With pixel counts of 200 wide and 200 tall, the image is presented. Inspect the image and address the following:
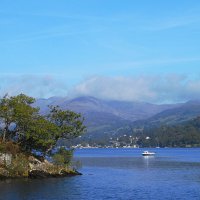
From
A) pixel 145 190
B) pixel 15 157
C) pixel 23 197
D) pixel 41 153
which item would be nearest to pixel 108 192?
pixel 145 190

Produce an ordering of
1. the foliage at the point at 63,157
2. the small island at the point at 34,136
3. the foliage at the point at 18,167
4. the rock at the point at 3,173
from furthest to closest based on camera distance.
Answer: the foliage at the point at 63,157 → the small island at the point at 34,136 → the foliage at the point at 18,167 → the rock at the point at 3,173

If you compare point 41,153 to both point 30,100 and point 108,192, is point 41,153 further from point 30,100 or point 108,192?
point 108,192

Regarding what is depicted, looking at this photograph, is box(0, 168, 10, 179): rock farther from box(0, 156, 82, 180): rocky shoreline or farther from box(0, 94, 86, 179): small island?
box(0, 94, 86, 179): small island

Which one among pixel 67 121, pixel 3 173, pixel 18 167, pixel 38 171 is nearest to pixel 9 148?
pixel 18 167

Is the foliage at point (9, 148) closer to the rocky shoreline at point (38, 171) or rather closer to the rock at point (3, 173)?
the rocky shoreline at point (38, 171)

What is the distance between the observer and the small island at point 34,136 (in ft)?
273

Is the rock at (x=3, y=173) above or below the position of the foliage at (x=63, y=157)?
below

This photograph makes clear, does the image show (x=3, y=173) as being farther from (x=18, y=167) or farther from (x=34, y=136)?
(x=34, y=136)

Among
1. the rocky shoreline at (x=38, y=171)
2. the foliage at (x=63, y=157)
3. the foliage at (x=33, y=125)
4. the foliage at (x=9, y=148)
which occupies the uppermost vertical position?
the foliage at (x=33, y=125)

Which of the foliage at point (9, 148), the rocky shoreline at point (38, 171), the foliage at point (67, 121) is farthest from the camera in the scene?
the foliage at point (67, 121)

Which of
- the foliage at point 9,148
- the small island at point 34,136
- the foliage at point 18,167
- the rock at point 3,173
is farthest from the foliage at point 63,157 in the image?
the rock at point 3,173

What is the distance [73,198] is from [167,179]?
30871 millimetres

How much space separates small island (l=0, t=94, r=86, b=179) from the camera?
3280 inches

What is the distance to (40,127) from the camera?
88750mm
